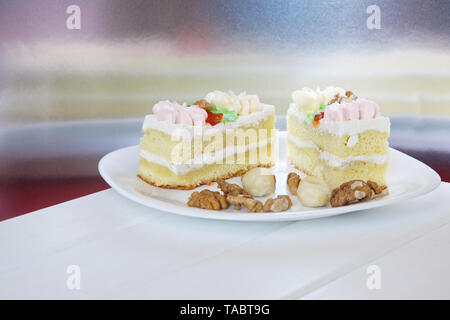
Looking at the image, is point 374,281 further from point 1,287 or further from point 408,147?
point 408,147

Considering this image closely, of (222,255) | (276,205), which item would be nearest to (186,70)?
(276,205)

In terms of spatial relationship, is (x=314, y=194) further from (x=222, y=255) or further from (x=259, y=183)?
(x=222, y=255)

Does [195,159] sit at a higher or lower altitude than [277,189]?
higher

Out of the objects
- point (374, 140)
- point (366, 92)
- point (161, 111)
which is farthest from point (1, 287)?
point (366, 92)

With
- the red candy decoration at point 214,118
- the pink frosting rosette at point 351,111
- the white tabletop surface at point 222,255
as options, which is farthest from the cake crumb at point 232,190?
the pink frosting rosette at point 351,111

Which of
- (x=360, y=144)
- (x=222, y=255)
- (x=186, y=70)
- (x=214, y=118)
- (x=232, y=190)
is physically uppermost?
(x=186, y=70)

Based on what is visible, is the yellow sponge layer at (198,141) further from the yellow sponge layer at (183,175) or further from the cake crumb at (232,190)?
the cake crumb at (232,190)
